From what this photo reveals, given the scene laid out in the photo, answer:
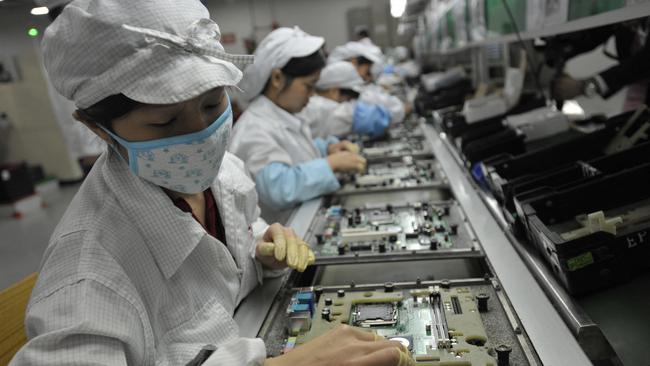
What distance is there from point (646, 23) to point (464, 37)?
180cm

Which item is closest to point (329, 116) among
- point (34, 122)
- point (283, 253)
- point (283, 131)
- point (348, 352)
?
point (283, 131)

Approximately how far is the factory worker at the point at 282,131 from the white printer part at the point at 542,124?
0.84 meters

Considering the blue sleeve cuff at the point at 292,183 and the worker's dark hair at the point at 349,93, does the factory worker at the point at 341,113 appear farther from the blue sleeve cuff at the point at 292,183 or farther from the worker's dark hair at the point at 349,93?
the blue sleeve cuff at the point at 292,183

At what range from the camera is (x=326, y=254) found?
5.09 ft

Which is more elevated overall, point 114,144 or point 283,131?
point 283,131

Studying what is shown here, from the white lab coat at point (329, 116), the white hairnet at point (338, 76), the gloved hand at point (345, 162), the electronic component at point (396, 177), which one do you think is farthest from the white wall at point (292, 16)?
the gloved hand at point (345, 162)

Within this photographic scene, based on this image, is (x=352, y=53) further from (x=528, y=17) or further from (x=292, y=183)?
(x=292, y=183)

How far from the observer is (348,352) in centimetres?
86

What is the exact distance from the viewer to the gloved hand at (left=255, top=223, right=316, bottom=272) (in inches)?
53.9

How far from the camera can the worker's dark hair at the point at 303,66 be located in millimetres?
2334

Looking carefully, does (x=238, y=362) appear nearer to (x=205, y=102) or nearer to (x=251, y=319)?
(x=251, y=319)

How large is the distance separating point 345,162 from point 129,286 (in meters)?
1.60

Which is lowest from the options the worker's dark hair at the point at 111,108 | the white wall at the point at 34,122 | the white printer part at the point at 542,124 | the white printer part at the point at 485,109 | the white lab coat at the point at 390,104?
the worker's dark hair at the point at 111,108

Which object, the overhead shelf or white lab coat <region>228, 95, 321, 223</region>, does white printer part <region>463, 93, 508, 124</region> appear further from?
white lab coat <region>228, 95, 321, 223</region>
